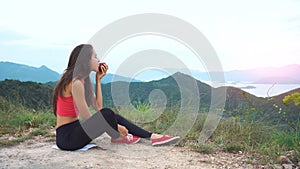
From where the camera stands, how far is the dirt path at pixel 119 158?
3672mm

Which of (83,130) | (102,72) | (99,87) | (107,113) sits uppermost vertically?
(102,72)

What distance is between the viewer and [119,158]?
387cm

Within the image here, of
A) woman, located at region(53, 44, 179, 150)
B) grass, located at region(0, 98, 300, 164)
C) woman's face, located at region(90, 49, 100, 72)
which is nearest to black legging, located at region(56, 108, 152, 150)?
woman, located at region(53, 44, 179, 150)

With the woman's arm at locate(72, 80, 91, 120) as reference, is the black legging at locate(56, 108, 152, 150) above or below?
below

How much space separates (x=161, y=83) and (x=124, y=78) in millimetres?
1615

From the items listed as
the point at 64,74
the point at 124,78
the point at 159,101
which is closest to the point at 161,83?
the point at 159,101

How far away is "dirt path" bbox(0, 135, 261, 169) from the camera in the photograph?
3.67 meters

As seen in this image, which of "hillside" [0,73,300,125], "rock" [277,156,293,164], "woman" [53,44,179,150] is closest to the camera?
"rock" [277,156,293,164]

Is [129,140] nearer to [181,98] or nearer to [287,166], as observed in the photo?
[287,166]

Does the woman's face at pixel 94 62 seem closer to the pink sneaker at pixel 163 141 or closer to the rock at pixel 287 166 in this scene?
the pink sneaker at pixel 163 141

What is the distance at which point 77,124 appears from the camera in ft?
13.3

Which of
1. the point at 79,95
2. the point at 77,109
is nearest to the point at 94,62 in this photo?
the point at 79,95

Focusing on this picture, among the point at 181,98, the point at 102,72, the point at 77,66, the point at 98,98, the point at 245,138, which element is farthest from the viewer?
the point at 181,98

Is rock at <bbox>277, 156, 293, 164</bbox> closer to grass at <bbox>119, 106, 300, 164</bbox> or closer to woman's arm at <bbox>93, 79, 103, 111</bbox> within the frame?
grass at <bbox>119, 106, 300, 164</bbox>
